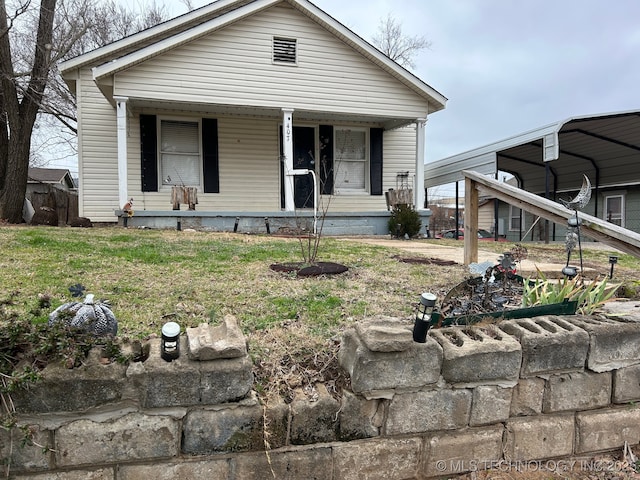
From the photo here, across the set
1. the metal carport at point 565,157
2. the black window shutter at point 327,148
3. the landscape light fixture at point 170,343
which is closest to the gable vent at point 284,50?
the black window shutter at point 327,148

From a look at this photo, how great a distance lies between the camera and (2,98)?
1007 centimetres

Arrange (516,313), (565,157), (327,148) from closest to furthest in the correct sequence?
(516,313)
(327,148)
(565,157)

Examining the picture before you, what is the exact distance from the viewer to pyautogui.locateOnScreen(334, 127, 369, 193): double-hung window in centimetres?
1041

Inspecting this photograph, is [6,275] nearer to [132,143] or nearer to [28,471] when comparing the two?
[28,471]

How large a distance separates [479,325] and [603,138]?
1061 cm

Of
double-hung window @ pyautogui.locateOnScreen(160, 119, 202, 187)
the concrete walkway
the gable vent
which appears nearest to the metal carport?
the concrete walkway

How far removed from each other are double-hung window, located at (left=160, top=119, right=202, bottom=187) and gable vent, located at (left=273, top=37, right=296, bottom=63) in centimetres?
230

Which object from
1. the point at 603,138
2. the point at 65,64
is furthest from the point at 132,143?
the point at 603,138

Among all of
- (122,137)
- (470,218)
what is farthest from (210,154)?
(470,218)

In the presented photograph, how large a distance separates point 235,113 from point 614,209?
1189 centimetres

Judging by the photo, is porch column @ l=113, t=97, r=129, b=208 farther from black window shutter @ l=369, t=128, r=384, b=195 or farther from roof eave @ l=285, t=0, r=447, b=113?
black window shutter @ l=369, t=128, r=384, b=195

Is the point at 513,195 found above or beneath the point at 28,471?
above

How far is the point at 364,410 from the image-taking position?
159 centimetres

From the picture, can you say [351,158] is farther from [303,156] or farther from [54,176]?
[54,176]
